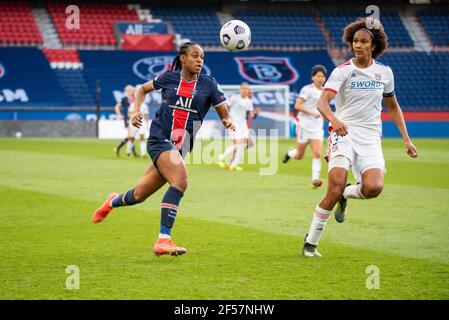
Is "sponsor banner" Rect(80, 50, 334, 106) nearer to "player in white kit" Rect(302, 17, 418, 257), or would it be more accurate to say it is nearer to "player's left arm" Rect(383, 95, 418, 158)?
"player's left arm" Rect(383, 95, 418, 158)

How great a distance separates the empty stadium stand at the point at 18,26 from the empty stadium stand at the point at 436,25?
23870mm

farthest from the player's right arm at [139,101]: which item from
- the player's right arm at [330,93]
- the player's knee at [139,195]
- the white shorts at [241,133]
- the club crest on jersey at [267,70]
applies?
the club crest on jersey at [267,70]


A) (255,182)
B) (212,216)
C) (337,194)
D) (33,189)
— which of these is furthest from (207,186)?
(337,194)

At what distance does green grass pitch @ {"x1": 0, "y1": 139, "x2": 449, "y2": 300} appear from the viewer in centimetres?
719

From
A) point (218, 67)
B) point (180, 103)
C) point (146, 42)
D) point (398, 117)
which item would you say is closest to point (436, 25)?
point (218, 67)

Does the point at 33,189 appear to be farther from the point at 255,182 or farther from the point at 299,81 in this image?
the point at 299,81

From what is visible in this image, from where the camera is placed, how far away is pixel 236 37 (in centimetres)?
997

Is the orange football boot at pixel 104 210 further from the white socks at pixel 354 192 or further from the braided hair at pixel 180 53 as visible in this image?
the white socks at pixel 354 192

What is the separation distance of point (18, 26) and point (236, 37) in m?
40.6

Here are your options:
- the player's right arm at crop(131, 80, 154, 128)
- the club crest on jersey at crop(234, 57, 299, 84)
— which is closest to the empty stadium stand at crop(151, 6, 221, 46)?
the club crest on jersey at crop(234, 57, 299, 84)

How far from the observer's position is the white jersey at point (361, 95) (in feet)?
29.1

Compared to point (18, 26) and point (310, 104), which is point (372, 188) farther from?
point (18, 26)
